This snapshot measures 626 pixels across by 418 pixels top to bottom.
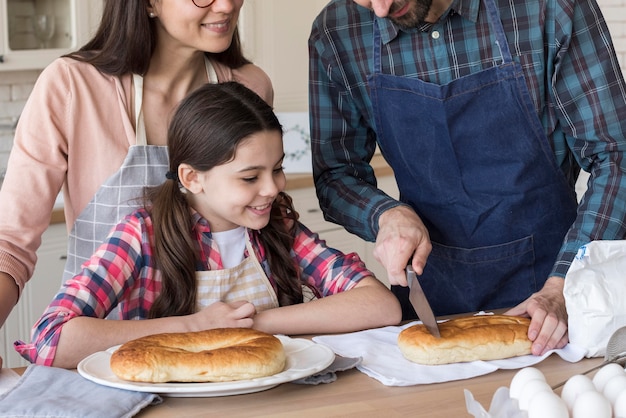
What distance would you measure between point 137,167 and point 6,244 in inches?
12.3

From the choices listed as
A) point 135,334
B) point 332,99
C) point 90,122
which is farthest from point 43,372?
point 332,99

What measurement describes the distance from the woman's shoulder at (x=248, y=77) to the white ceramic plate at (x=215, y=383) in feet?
Result: 2.57

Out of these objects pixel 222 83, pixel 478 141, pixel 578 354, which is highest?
pixel 222 83

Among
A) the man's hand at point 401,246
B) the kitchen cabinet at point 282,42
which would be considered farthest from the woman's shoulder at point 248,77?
the kitchen cabinet at point 282,42

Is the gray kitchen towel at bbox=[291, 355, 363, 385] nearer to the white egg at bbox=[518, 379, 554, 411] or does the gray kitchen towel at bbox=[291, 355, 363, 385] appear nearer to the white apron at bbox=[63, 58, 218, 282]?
the white egg at bbox=[518, 379, 554, 411]

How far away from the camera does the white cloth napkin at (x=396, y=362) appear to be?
1.47 m

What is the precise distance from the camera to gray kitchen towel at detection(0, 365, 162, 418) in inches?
51.5

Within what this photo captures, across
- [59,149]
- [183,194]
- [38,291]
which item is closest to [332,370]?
[183,194]

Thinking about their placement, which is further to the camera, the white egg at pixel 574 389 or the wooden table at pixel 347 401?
the wooden table at pixel 347 401

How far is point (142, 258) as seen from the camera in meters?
1.83

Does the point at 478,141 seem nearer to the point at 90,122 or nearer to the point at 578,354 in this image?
the point at 578,354

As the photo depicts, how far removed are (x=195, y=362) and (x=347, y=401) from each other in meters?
0.22

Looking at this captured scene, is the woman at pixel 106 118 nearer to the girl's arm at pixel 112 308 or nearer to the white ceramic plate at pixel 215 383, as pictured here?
the girl's arm at pixel 112 308

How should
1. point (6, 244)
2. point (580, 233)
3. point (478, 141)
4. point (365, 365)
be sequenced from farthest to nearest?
point (478, 141) < point (580, 233) < point (6, 244) < point (365, 365)
